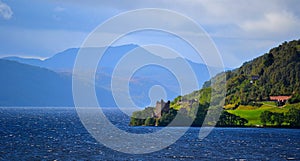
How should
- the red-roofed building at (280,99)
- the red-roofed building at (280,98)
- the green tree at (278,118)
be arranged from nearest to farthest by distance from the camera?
the green tree at (278,118) → the red-roofed building at (280,99) → the red-roofed building at (280,98)

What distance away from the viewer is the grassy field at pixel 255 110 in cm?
16662

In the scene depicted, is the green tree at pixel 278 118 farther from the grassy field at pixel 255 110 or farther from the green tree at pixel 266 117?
the grassy field at pixel 255 110

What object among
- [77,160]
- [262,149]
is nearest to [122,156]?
[77,160]

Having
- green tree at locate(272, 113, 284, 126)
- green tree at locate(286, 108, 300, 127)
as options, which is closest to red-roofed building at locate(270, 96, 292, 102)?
green tree at locate(286, 108, 300, 127)

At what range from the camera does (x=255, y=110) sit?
179625mm

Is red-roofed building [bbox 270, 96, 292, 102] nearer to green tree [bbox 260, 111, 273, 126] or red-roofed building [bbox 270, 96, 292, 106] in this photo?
red-roofed building [bbox 270, 96, 292, 106]

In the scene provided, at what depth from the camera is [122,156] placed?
7112 cm

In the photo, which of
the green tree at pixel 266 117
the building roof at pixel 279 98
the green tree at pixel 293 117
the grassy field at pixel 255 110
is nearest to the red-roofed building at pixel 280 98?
the building roof at pixel 279 98

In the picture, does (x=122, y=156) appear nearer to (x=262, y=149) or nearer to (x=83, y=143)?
(x=83, y=143)

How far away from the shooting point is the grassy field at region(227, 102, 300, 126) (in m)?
167

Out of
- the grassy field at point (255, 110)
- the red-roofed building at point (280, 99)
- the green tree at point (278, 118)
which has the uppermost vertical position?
the red-roofed building at point (280, 99)

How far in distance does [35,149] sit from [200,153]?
24.2 meters

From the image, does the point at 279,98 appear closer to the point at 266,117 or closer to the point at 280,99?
the point at 280,99

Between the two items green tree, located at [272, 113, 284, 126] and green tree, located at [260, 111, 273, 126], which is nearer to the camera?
green tree, located at [272, 113, 284, 126]
